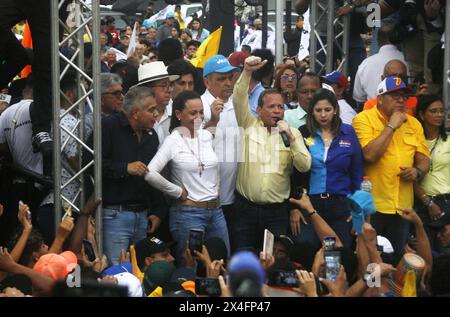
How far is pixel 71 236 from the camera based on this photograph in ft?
24.1

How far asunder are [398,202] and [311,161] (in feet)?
2.60

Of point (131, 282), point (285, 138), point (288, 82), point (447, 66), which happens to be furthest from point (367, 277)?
point (288, 82)

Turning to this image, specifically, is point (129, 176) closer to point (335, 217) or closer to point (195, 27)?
point (335, 217)

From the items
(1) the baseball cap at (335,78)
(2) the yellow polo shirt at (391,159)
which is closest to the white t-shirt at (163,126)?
(2) the yellow polo shirt at (391,159)

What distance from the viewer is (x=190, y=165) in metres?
7.92

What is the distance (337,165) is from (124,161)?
163 centimetres

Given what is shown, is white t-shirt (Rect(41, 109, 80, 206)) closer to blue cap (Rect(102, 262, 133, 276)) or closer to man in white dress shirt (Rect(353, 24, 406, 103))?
blue cap (Rect(102, 262, 133, 276))

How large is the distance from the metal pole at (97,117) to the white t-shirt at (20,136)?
610mm

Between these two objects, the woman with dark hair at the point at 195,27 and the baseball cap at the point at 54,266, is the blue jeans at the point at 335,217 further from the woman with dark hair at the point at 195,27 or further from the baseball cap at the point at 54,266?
the woman with dark hair at the point at 195,27

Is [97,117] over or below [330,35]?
below

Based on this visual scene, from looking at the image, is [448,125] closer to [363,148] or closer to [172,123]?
[363,148]
